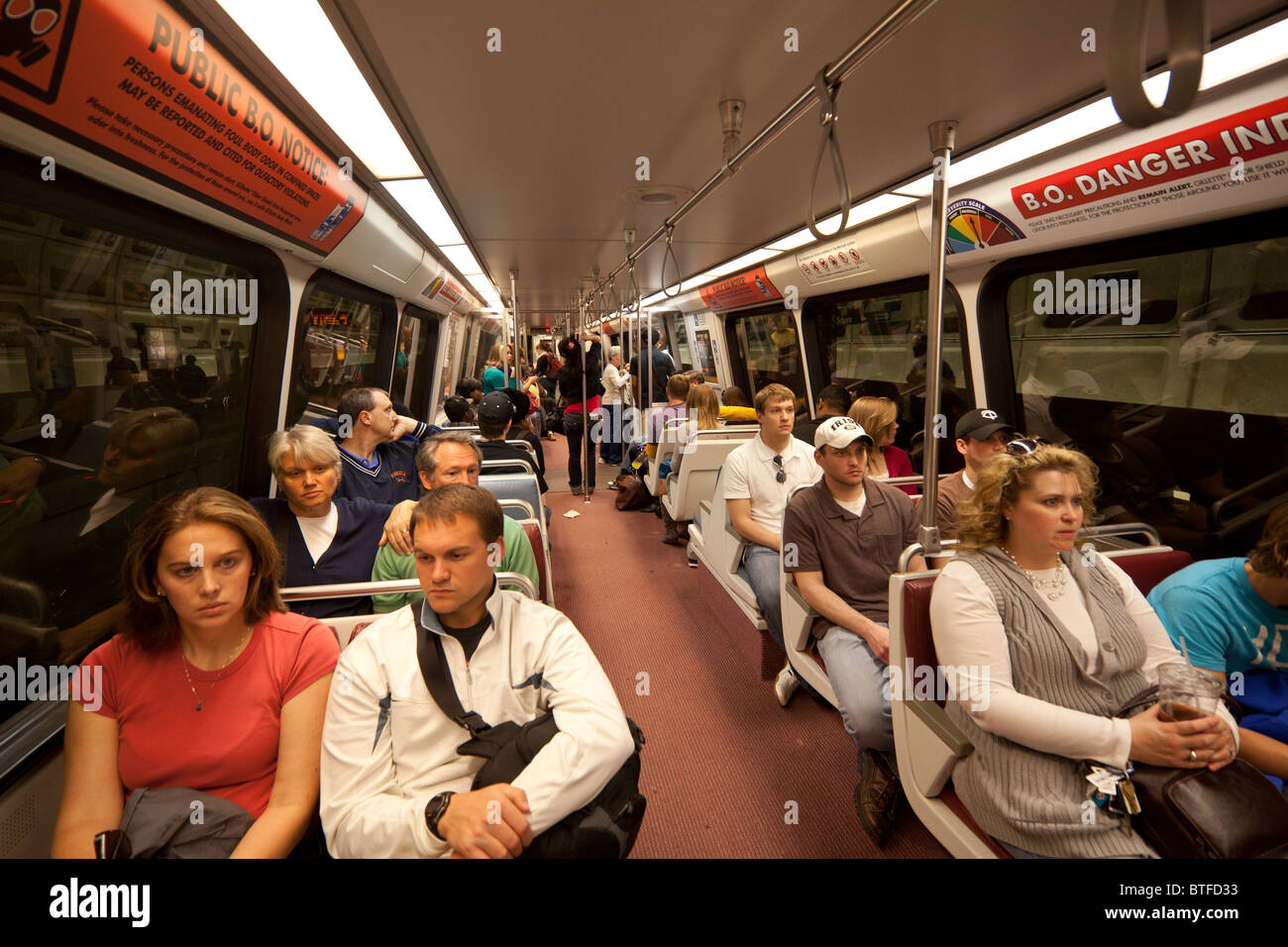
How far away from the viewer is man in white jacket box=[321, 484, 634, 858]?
1404 millimetres

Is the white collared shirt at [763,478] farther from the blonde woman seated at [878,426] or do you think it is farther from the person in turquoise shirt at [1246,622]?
the person in turquoise shirt at [1246,622]

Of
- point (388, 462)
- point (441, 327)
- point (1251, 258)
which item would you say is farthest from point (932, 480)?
point (441, 327)

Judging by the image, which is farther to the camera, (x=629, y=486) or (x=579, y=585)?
(x=629, y=486)

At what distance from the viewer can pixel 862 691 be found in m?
2.43

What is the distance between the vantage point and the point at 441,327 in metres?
8.80

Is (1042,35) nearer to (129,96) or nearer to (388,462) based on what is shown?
(129,96)

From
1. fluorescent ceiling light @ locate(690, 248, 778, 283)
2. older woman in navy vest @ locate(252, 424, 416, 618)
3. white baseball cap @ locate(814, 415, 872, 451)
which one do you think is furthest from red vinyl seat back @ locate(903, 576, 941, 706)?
fluorescent ceiling light @ locate(690, 248, 778, 283)

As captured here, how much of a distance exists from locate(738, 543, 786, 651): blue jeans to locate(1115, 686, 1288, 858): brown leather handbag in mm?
1805

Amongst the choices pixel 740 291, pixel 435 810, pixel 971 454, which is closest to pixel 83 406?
pixel 435 810

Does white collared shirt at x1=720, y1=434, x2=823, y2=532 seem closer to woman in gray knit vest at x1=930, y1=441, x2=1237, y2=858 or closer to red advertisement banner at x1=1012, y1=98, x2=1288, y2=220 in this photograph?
woman in gray knit vest at x1=930, y1=441, x2=1237, y2=858
